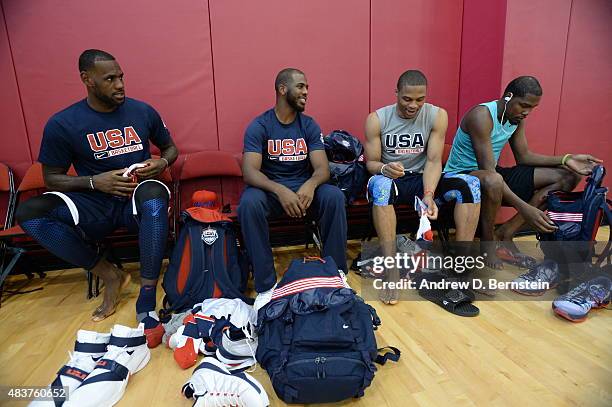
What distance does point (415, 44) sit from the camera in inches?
122

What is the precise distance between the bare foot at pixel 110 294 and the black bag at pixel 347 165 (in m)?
1.53

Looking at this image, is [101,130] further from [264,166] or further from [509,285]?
[509,285]

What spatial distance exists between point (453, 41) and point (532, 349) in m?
2.70

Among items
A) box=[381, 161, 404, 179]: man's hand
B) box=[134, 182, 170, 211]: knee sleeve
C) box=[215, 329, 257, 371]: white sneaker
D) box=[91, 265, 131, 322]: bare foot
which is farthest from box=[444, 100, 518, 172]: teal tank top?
box=[91, 265, 131, 322]: bare foot

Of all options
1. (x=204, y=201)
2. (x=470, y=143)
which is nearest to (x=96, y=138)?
(x=204, y=201)

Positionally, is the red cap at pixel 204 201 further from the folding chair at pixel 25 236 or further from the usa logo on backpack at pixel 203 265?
the folding chair at pixel 25 236

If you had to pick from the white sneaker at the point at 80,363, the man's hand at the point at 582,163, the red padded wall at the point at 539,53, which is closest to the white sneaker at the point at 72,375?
the white sneaker at the point at 80,363

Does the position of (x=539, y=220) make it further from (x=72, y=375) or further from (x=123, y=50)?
(x=123, y=50)

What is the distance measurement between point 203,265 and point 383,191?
3.88 ft

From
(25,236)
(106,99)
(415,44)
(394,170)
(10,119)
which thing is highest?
(415,44)

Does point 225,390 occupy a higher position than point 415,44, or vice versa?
point 415,44

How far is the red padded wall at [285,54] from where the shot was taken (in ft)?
9.05

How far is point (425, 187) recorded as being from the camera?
89.7 inches

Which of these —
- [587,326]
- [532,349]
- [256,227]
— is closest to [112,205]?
[256,227]
